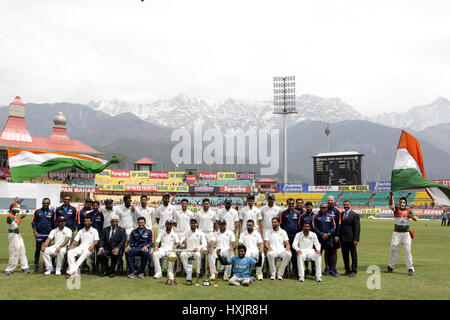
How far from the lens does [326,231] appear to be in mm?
11078

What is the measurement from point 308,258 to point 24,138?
3040 inches

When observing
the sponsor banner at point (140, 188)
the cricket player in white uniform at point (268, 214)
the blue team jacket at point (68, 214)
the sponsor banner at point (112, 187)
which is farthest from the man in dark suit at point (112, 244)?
the sponsor banner at point (112, 187)

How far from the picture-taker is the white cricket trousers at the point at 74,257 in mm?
10086

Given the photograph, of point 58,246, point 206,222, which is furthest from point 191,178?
point 58,246

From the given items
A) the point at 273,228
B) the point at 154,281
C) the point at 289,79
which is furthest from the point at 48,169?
the point at 289,79

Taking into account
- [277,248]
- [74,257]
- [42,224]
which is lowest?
[74,257]

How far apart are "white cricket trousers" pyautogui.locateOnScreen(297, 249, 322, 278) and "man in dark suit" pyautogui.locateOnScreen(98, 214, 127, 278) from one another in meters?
4.94

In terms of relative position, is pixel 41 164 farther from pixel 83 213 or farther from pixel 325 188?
pixel 325 188

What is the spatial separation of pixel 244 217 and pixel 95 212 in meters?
4.66

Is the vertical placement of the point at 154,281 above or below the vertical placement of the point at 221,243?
below

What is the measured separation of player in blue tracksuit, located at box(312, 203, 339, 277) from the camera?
10906 mm

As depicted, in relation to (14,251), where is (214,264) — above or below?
below

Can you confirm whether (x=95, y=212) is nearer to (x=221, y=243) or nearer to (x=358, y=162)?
(x=221, y=243)

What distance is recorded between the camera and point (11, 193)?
4338cm
